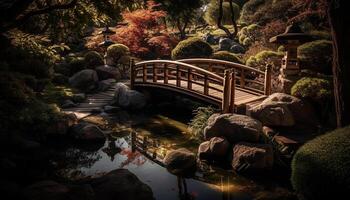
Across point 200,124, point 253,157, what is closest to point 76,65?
point 200,124

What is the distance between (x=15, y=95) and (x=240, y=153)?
21.7 ft

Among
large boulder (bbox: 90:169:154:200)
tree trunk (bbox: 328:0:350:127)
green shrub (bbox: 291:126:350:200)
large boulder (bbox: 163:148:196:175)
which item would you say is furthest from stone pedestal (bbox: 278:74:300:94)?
large boulder (bbox: 90:169:154:200)

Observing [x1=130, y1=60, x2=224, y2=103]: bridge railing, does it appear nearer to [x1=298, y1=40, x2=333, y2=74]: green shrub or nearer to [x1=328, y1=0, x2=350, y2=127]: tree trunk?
[x1=298, y1=40, x2=333, y2=74]: green shrub

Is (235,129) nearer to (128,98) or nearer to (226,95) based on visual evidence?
(226,95)

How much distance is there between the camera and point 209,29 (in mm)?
41156

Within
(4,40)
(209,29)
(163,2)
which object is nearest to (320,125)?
(4,40)

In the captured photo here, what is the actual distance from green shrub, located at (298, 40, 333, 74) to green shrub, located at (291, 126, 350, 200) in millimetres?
5644

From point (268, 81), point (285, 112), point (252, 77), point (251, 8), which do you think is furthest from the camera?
point (251, 8)

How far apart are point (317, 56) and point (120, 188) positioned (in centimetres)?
855

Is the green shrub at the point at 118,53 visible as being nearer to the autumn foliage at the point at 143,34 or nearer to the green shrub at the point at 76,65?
the autumn foliage at the point at 143,34

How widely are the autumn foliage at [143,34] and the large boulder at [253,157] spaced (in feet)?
50.3

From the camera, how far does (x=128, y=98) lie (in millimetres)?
16750

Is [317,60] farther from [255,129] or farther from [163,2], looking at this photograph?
[163,2]

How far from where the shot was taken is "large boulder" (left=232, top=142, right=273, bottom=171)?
8.67 m
